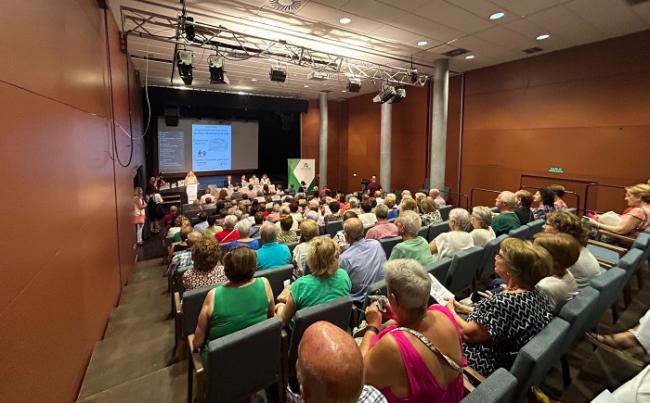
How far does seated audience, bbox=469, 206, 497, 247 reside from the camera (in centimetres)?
353

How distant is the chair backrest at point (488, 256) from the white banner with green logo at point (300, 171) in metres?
10.1

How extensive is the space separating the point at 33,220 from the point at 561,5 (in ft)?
22.5

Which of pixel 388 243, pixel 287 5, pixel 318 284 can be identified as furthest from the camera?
pixel 287 5

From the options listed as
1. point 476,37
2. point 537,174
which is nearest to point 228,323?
point 476,37

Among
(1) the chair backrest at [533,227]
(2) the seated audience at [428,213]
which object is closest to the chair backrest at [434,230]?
(2) the seated audience at [428,213]

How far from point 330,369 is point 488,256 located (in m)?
3.13

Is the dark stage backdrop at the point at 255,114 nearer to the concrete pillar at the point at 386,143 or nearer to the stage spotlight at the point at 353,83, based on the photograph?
the concrete pillar at the point at 386,143

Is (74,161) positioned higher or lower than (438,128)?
lower

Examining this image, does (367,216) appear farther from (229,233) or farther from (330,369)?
(330,369)

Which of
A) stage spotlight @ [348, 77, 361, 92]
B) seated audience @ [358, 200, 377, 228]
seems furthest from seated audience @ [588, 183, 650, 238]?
stage spotlight @ [348, 77, 361, 92]

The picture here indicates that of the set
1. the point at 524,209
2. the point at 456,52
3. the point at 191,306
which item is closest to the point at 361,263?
the point at 191,306

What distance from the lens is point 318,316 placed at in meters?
2.08

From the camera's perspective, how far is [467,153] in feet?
29.9

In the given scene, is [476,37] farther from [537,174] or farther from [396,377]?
[396,377]
